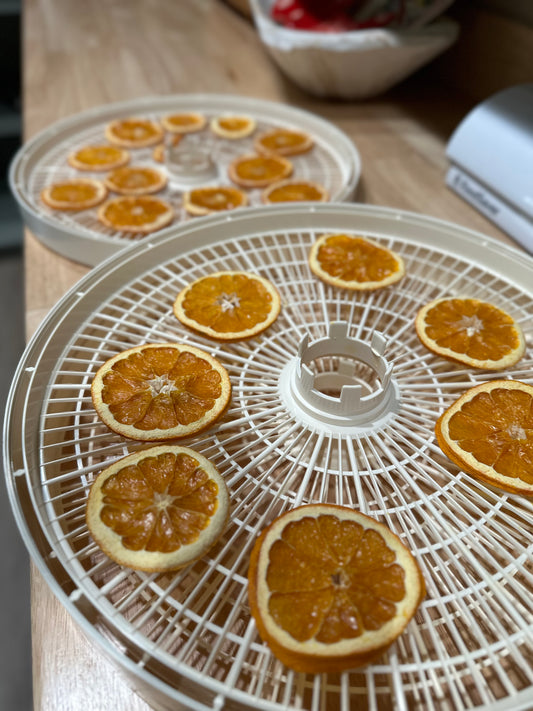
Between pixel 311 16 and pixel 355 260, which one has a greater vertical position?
pixel 311 16

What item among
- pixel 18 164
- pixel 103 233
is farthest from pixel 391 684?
pixel 18 164

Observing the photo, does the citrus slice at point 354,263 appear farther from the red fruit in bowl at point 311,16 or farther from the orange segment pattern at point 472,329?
the red fruit in bowl at point 311,16

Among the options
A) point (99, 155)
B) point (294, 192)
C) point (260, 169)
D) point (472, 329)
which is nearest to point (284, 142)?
point (260, 169)

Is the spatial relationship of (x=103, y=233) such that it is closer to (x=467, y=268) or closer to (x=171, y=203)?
(x=171, y=203)

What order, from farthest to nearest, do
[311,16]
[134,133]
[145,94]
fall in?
[145,94], [311,16], [134,133]

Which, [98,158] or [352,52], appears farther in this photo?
[352,52]

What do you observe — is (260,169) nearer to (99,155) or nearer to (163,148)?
(163,148)

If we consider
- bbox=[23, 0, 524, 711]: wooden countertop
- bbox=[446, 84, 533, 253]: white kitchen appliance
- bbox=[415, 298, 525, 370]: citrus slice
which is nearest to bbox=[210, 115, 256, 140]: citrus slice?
bbox=[23, 0, 524, 711]: wooden countertop
